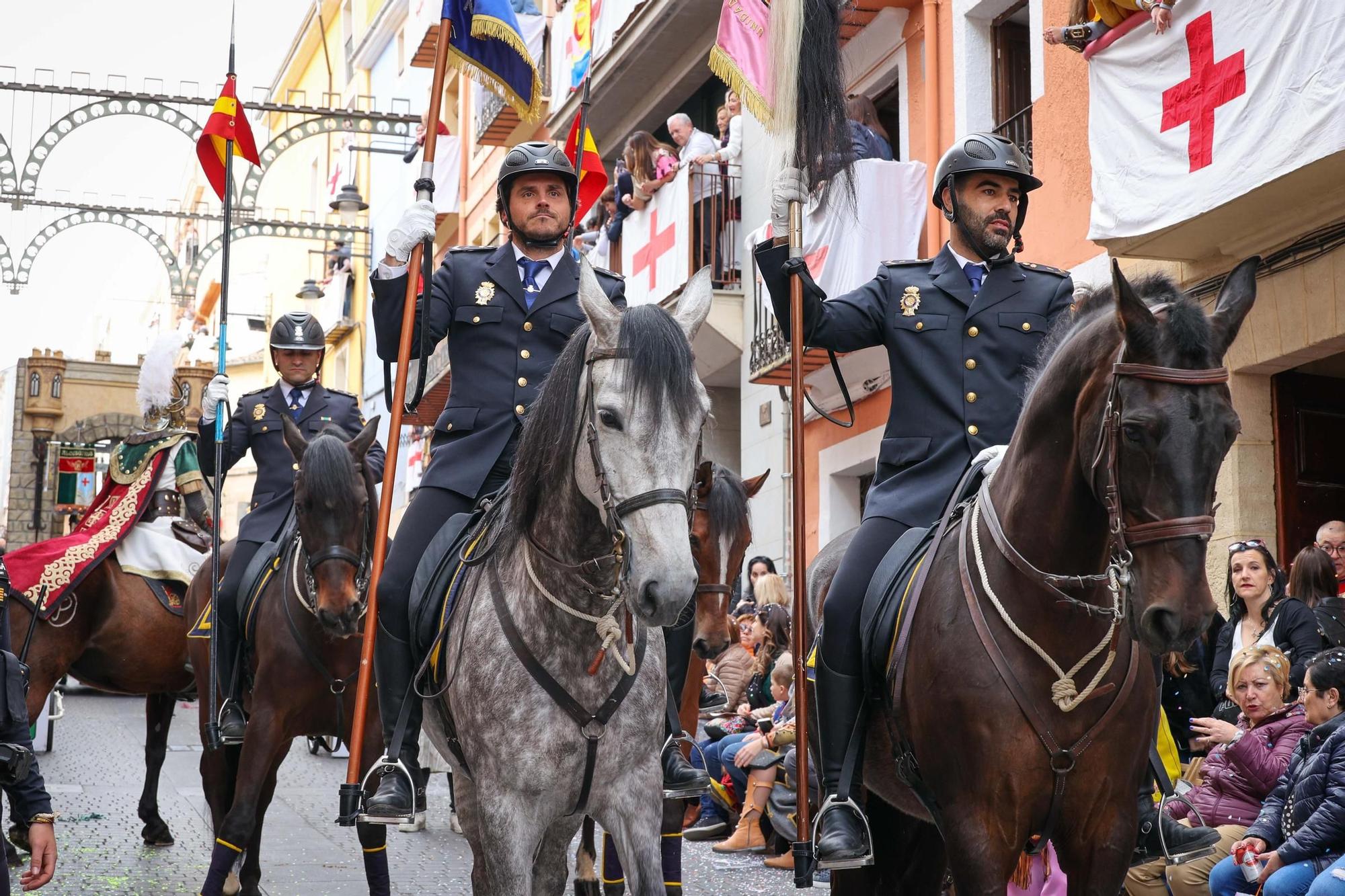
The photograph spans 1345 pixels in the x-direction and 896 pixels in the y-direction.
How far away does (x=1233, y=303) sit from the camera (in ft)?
13.9

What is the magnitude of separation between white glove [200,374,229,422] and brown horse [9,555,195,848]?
101 inches

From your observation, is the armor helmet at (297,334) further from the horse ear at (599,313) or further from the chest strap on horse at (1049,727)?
the chest strap on horse at (1049,727)

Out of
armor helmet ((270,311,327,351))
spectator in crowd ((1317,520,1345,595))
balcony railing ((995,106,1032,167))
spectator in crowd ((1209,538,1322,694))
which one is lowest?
spectator in crowd ((1209,538,1322,694))

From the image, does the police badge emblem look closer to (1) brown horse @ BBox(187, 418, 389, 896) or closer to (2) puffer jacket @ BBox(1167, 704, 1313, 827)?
(2) puffer jacket @ BBox(1167, 704, 1313, 827)

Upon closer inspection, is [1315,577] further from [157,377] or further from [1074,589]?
[157,377]

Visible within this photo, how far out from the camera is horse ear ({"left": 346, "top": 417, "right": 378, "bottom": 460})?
856cm

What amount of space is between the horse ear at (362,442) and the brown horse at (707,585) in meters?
1.73

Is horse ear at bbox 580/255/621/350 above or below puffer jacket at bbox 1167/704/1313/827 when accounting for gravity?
above

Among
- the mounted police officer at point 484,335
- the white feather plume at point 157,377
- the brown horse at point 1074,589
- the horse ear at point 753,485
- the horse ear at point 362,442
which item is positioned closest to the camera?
the brown horse at point 1074,589

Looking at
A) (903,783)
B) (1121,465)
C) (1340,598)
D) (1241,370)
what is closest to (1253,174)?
(1241,370)

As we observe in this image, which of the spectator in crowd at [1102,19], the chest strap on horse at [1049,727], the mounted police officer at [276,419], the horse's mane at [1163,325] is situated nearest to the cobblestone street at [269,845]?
the mounted police officer at [276,419]

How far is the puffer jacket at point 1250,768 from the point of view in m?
7.41

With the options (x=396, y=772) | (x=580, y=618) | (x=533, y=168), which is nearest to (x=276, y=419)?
(x=533, y=168)

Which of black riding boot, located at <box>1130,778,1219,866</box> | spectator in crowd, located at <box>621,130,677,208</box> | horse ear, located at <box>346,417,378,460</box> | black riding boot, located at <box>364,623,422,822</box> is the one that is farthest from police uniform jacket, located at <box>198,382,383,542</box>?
spectator in crowd, located at <box>621,130,677,208</box>
